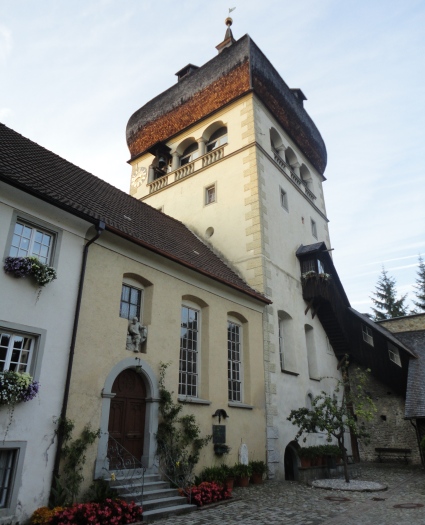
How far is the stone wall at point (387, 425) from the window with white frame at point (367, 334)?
1.88 meters

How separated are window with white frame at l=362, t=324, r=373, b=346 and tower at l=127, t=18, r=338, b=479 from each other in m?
1.78

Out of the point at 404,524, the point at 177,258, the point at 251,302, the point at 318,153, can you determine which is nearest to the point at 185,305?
the point at 177,258

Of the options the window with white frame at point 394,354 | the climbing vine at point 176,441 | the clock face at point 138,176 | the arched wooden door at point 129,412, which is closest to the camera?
the arched wooden door at point 129,412

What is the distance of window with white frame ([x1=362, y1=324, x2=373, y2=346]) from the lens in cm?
1943

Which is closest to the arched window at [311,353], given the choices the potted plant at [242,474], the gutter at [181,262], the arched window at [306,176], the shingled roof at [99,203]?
the gutter at [181,262]

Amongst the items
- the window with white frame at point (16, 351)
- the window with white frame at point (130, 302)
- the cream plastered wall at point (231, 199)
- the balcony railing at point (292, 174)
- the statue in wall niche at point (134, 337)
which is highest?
the balcony railing at point (292, 174)

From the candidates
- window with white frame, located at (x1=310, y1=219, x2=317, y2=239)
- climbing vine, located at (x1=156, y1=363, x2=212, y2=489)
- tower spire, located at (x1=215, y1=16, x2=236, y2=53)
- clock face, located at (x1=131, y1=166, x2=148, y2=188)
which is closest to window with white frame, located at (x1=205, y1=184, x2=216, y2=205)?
clock face, located at (x1=131, y1=166, x2=148, y2=188)

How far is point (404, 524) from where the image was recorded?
731 centimetres

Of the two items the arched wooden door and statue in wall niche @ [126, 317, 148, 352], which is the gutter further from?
the arched wooden door

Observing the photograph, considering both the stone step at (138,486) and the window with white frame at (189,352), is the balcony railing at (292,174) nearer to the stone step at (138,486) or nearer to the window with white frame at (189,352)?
the window with white frame at (189,352)

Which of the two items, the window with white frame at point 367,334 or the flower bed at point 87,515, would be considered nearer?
the flower bed at point 87,515

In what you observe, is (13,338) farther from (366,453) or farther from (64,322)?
(366,453)

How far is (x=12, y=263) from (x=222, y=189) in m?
11.5

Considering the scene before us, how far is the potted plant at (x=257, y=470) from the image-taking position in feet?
38.8
